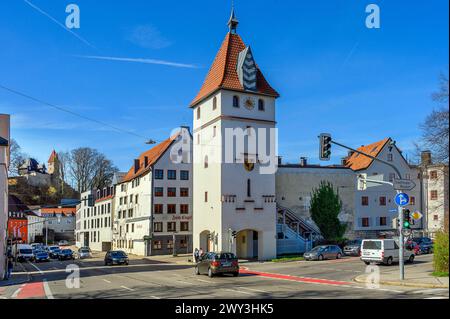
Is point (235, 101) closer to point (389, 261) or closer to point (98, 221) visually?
point (389, 261)

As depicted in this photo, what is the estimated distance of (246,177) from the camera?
46875mm

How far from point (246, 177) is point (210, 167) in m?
3.66

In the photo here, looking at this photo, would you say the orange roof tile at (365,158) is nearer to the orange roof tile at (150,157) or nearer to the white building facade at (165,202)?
the white building facade at (165,202)

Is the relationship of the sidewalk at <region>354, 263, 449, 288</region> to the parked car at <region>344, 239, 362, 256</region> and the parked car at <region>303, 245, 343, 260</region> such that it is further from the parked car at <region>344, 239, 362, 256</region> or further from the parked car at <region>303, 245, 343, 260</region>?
the parked car at <region>344, 239, 362, 256</region>

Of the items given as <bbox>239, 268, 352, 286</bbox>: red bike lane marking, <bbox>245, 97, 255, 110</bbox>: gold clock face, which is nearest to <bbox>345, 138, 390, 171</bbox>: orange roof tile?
<bbox>245, 97, 255, 110</bbox>: gold clock face

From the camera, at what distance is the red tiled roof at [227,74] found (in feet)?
155

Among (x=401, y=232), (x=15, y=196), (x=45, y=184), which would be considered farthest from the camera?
(x=45, y=184)

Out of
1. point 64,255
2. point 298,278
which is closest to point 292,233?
point 298,278

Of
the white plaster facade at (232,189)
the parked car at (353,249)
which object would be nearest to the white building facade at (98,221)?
the white plaster facade at (232,189)

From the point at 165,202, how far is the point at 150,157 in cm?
812

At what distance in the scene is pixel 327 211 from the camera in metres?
54.5

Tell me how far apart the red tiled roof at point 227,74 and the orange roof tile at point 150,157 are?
14437mm
